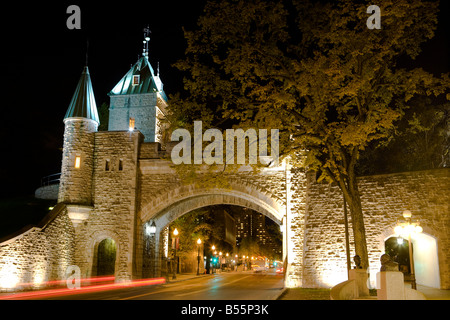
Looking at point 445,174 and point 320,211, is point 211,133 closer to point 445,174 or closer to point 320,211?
point 320,211

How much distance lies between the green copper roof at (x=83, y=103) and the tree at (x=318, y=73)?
34.0 feet

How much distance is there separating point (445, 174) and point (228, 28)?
11489 millimetres

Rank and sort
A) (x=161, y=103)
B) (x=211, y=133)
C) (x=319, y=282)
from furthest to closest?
(x=161, y=103) → (x=319, y=282) → (x=211, y=133)

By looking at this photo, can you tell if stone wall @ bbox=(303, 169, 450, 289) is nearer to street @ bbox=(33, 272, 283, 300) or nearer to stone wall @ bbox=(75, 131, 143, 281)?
street @ bbox=(33, 272, 283, 300)

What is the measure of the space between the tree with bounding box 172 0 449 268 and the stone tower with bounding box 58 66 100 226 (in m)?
10.2

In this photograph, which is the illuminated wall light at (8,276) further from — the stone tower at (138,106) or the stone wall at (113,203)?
the stone tower at (138,106)

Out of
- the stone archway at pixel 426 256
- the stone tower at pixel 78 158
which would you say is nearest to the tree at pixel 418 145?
the stone archway at pixel 426 256

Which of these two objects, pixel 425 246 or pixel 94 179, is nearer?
pixel 425 246

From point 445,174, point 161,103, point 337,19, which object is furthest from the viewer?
point 161,103

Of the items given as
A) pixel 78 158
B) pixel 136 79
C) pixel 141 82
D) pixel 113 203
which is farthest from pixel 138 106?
pixel 113 203

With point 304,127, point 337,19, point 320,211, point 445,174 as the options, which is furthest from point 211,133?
point 445,174

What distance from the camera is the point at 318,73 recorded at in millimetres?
13805

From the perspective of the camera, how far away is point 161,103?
140 ft

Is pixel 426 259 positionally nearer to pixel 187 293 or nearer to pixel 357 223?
pixel 357 223
